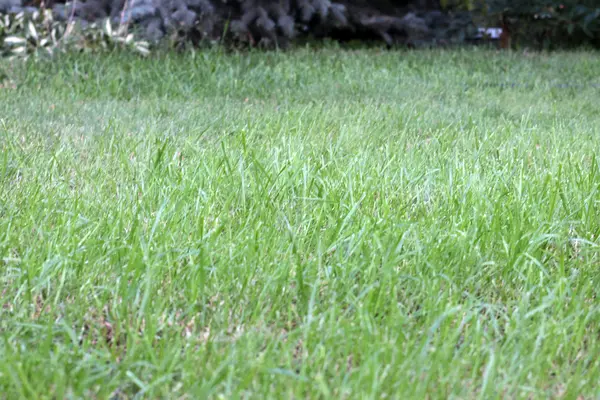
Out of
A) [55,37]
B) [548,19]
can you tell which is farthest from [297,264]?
[548,19]

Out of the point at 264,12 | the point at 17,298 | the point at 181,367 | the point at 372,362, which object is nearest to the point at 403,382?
the point at 372,362

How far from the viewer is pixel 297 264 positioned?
5.89 feet

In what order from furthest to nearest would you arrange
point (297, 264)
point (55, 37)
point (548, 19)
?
point (548, 19) → point (55, 37) → point (297, 264)

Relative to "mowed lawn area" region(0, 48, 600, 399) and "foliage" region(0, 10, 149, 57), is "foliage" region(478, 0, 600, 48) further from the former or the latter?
"mowed lawn area" region(0, 48, 600, 399)

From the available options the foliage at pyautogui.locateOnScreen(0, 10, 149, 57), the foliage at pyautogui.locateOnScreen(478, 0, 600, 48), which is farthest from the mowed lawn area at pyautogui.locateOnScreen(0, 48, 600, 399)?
the foliage at pyautogui.locateOnScreen(478, 0, 600, 48)

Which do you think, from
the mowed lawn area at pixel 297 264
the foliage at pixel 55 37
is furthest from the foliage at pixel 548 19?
the mowed lawn area at pixel 297 264

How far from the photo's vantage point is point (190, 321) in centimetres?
170

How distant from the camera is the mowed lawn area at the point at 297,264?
1433mm

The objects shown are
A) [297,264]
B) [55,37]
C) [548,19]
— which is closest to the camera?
[297,264]

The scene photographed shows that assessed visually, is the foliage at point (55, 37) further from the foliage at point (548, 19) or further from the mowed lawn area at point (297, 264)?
the foliage at point (548, 19)

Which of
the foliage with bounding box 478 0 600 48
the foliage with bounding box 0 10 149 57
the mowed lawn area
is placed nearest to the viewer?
the mowed lawn area

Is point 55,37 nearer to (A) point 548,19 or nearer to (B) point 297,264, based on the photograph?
(B) point 297,264

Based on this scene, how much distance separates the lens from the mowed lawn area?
1.43 m

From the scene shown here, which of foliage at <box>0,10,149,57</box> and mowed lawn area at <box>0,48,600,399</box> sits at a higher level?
foliage at <box>0,10,149,57</box>
